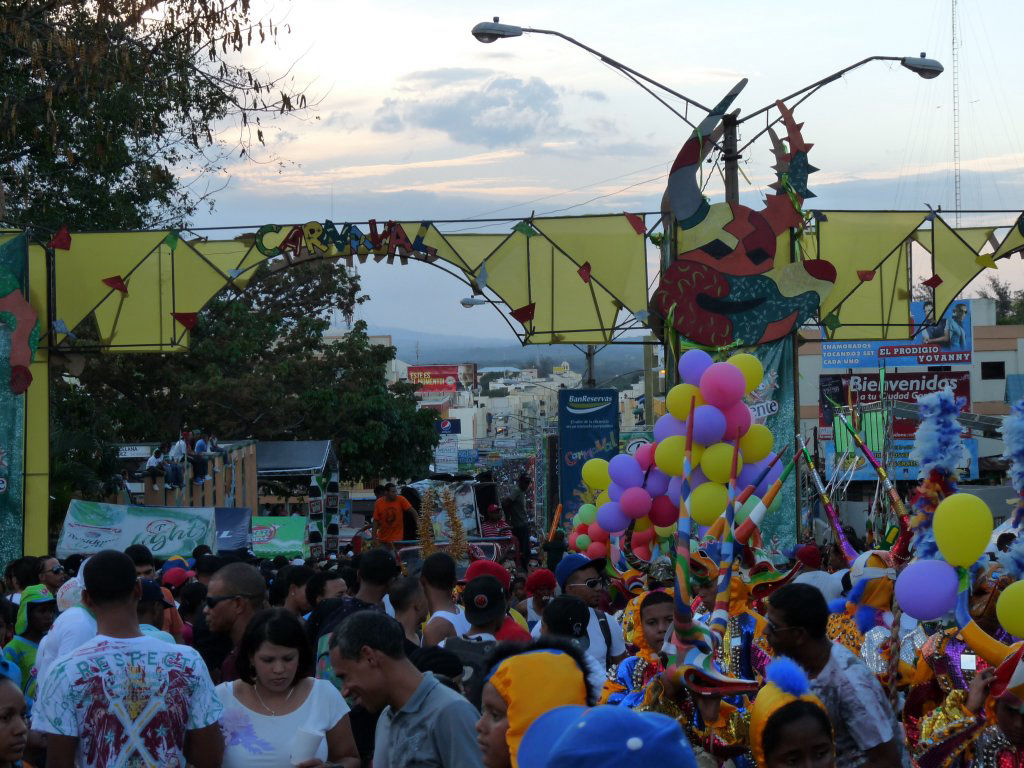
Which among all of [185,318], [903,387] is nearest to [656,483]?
[185,318]

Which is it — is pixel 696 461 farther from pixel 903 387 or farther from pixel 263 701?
pixel 903 387

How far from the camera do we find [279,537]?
21078 mm

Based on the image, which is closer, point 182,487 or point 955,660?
point 955,660

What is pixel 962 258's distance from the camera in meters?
17.2

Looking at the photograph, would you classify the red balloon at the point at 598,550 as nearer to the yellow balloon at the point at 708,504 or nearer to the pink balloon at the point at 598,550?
the pink balloon at the point at 598,550

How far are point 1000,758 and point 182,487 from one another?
1979 centimetres

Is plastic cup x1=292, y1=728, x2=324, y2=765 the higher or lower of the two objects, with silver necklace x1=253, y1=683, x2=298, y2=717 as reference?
lower

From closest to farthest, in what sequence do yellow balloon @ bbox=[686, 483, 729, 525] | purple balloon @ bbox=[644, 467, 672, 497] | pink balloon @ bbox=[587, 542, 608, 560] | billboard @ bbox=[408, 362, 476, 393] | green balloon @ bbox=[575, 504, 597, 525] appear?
1. yellow balloon @ bbox=[686, 483, 729, 525]
2. purple balloon @ bbox=[644, 467, 672, 497]
3. pink balloon @ bbox=[587, 542, 608, 560]
4. green balloon @ bbox=[575, 504, 597, 525]
5. billboard @ bbox=[408, 362, 476, 393]

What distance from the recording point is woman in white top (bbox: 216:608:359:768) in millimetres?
4812

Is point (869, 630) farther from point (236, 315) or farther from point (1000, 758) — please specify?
point (236, 315)

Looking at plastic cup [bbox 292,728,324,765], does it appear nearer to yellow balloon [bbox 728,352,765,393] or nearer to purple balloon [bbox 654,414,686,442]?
purple balloon [bbox 654,414,686,442]

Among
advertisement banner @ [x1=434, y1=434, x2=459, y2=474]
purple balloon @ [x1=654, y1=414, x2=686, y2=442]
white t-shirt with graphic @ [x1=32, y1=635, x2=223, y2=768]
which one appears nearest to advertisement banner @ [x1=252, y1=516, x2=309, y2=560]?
purple balloon @ [x1=654, y1=414, x2=686, y2=442]

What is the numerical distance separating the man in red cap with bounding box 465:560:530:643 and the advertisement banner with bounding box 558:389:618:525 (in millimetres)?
12134

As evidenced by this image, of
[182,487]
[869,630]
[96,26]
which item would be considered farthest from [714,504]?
[182,487]
